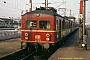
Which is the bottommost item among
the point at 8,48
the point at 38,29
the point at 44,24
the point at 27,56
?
the point at 27,56

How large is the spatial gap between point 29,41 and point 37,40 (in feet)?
1.96

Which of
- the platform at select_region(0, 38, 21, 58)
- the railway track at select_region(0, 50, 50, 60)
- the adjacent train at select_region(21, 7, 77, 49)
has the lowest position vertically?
the railway track at select_region(0, 50, 50, 60)

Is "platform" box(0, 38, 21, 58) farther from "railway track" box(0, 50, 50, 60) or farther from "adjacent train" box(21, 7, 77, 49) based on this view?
"adjacent train" box(21, 7, 77, 49)

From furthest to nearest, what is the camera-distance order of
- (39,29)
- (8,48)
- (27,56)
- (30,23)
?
(8,48) < (30,23) < (39,29) < (27,56)

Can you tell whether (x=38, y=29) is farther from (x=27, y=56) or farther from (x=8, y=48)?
(x=8, y=48)

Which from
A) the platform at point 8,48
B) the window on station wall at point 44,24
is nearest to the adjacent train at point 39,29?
the window on station wall at point 44,24

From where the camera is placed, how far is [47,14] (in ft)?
47.1

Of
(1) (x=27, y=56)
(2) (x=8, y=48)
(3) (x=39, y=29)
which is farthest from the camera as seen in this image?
(2) (x=8, y=48)

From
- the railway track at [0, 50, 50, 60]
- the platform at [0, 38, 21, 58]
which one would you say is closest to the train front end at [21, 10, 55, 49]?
the railway track at [0, 50, 50, 60]

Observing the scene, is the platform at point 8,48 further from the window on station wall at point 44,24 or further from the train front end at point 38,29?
the window on station wall at point 44,24

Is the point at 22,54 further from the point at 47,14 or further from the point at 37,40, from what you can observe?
the point at 47,14

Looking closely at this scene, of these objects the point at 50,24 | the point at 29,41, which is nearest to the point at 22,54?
the point at 29,41

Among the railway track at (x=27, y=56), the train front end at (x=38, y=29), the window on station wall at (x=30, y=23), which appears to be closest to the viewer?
the railway track at (x=27, y=56)

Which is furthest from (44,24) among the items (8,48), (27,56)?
(8,48)
